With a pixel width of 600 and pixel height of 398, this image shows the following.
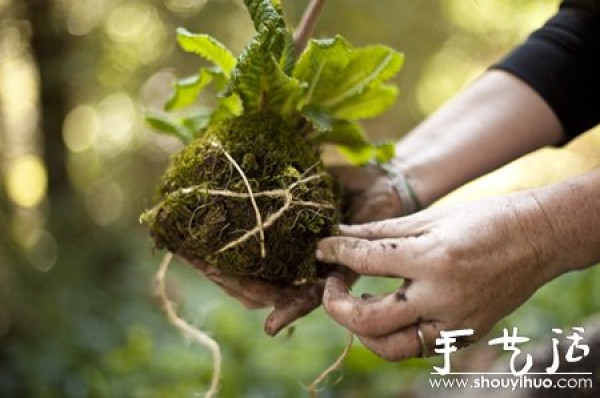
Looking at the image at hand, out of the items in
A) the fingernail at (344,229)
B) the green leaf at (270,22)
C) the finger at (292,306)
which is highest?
the green leaf at (270,22)

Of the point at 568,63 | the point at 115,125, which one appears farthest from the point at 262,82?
the point at 115,125

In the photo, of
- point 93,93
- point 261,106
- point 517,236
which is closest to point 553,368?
point 517,236

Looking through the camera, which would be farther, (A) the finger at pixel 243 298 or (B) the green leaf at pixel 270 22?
(A) the finger at pixel 243 298

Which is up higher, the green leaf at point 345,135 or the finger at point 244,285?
the green leaf at point 345,135

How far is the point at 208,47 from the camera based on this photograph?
1.63 m

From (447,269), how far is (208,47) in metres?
0.79

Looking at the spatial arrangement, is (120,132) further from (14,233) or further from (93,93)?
(14,233)

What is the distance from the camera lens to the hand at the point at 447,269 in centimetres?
133

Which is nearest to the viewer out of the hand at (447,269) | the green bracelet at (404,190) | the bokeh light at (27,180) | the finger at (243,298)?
the hand at (447,269)

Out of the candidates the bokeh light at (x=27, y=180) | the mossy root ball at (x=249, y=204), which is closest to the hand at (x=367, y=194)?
the mossy root ball at (x=249, y=204)

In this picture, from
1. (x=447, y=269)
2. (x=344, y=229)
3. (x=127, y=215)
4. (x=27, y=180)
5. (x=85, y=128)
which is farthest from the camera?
(x=85, y=128)

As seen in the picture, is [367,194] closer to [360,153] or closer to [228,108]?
[360,153]

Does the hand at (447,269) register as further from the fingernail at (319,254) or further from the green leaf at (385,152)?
the green leaf at (385,152)

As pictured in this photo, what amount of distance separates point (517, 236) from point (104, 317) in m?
3.08
